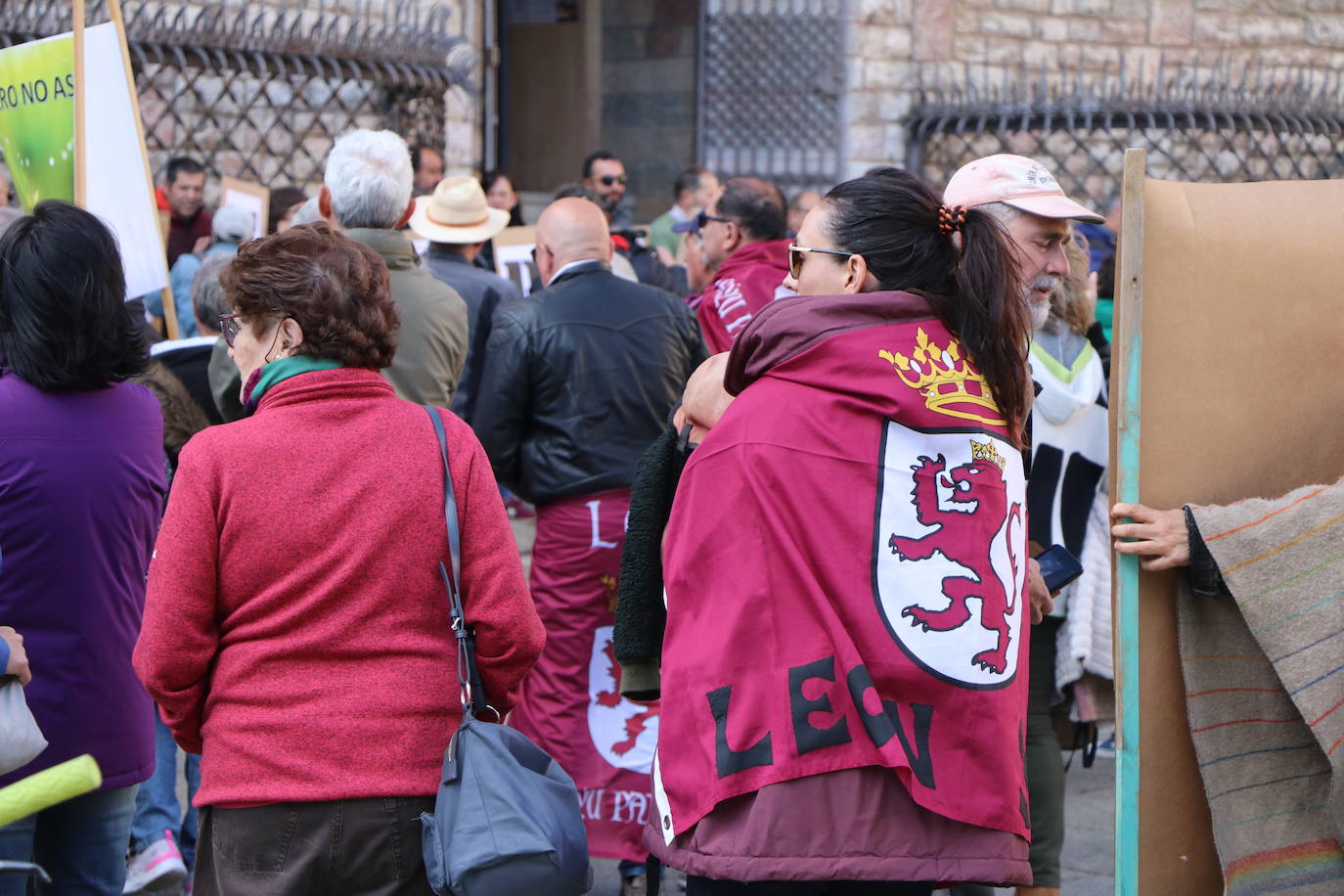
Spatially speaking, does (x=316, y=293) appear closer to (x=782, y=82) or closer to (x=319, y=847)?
(x=319, y=847)

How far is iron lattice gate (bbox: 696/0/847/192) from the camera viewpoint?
13.3m

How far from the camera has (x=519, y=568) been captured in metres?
2.72

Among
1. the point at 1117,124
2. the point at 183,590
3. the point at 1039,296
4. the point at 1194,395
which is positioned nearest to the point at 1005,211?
the point at 1039,296

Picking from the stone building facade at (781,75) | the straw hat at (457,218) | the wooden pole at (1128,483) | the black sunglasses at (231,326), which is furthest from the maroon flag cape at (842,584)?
the stone building facade at (781,75)

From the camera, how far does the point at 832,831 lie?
7.34ft

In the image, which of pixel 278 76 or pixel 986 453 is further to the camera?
pixel 278 76

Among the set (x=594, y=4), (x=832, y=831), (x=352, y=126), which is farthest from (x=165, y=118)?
(x=832, y=831)

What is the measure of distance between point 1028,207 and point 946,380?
959mm

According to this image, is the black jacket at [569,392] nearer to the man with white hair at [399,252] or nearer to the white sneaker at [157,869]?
the man with white hair at [399,252]

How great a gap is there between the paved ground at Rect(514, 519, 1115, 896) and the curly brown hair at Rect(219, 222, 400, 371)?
8.09 ft

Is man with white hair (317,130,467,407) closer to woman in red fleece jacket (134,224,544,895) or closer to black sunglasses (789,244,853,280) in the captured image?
woman in red fleece jacket (134,224,544,895)

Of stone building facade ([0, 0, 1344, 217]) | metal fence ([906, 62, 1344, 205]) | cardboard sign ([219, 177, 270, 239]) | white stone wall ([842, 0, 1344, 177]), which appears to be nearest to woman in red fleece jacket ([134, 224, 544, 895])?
cardboard sign ([219, 177, 270, 239])

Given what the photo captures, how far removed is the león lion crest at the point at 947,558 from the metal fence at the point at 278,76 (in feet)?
28.2

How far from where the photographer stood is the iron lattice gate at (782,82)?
523 inches
